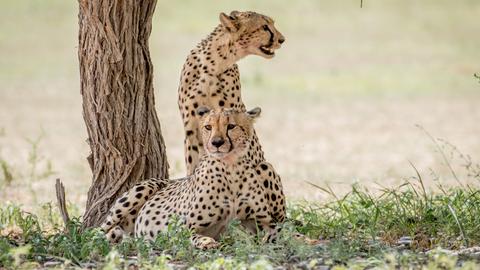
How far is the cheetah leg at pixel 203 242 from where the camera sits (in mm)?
5570

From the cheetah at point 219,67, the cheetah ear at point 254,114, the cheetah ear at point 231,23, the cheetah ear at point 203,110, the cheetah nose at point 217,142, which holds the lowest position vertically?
the cheetah nose at point 217,142

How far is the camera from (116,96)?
6.38 meters

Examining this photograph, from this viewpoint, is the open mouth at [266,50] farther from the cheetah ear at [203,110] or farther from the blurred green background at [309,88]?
the blurred green background at [309,88]

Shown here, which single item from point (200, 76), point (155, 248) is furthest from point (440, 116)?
point (155, 248)

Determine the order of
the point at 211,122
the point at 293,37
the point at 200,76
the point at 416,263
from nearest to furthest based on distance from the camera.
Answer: the point at 416,263, the point at 211,122, the point at 200,76, the point at 293,37

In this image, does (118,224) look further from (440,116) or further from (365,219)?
(440,116)

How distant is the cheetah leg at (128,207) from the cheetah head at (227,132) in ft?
2.03

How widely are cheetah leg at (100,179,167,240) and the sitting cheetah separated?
12cm

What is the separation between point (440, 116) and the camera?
1577 cm

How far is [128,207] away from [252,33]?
1.34 metres

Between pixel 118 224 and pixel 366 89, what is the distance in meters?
12.8

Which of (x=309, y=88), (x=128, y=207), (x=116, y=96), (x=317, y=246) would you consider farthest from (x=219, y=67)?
(x=309, y=88)

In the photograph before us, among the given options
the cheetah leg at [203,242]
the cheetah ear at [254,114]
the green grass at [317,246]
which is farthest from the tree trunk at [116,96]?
the cheetah leg at [203,242]

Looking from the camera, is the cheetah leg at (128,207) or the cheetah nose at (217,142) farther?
the cheetah leg at (128,207)
